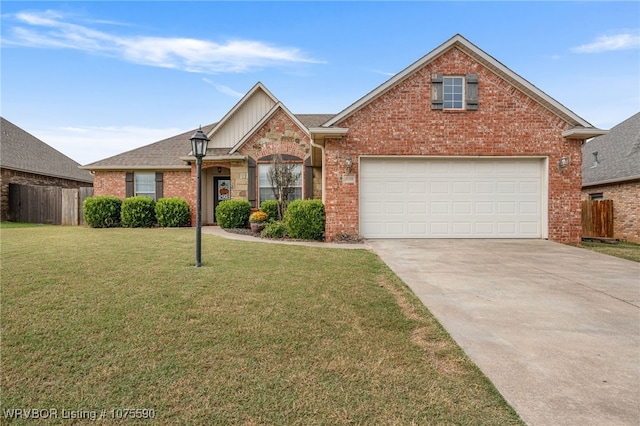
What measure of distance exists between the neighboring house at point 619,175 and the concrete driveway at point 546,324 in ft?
30.4

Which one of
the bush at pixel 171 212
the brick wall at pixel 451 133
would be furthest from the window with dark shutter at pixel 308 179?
the bush at pixel 171 212

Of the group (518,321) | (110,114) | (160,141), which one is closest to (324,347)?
(518,321)

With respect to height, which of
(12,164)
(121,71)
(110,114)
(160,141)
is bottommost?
(12,164)

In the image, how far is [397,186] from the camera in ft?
33.5

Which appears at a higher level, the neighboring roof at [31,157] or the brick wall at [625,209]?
the neighboring roof at [31,157]

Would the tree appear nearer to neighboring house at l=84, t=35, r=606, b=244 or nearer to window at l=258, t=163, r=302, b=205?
window at l=258, t=163, r=302, b=205

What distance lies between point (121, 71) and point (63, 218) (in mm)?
8062

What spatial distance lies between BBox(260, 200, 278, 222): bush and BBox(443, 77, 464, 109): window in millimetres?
7559

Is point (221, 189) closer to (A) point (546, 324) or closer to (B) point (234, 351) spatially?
(B) point (234, 351)

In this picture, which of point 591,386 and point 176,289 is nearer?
point 591,386

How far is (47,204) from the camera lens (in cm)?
1661

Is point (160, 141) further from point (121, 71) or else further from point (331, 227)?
point (331, 227)

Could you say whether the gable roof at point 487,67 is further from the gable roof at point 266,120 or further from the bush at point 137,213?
the bush at point 137,213

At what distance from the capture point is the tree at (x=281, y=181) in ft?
44.5
